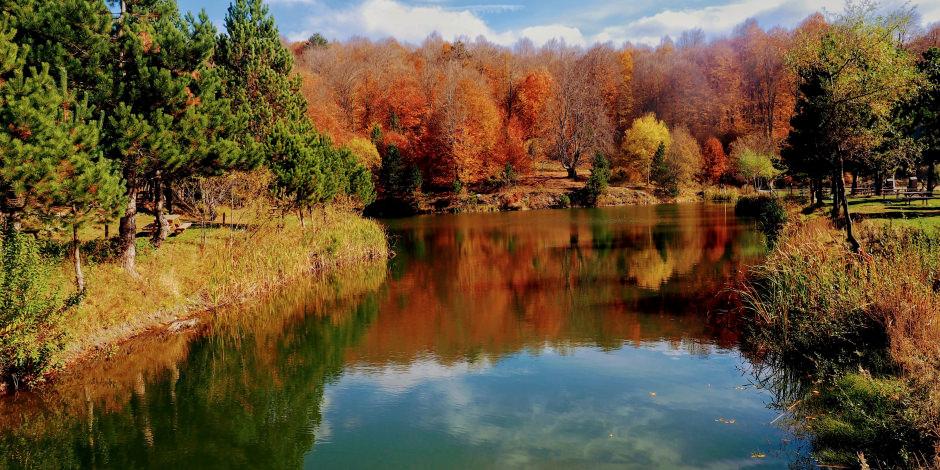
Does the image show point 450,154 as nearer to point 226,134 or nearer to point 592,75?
point 592,75

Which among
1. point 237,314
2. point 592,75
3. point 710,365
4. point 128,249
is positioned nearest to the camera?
point 710,365

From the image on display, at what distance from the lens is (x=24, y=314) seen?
515 inches

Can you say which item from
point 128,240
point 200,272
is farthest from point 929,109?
point 128,240

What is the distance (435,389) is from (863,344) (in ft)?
30.3

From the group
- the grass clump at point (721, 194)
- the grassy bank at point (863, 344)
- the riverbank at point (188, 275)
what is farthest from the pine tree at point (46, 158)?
the grass clump at point (721, 194)

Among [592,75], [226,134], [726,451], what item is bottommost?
[726,451]

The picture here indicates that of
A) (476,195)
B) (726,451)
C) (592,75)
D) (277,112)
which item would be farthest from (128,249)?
(592,75)

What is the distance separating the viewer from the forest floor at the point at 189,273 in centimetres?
1677

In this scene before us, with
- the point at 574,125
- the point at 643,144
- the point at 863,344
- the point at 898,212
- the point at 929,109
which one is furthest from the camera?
the point at 574,125

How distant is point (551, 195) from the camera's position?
73.8 metres

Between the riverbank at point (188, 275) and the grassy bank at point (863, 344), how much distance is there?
16272 mm

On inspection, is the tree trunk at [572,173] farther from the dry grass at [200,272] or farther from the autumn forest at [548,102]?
the dry grass at [200,272]

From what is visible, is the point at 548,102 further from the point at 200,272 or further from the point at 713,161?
the point at 200,272

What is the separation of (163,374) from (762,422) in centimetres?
1404
